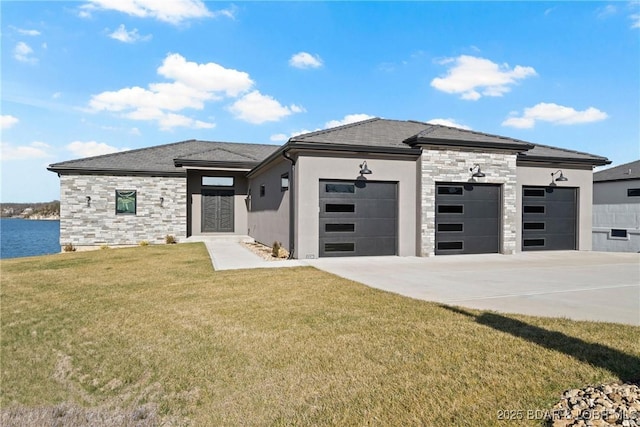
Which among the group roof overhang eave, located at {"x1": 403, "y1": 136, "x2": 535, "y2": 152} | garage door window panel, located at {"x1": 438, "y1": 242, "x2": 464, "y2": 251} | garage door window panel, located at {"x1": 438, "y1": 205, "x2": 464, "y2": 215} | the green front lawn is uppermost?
roof overhang eave, located at {"x1": 403, "y1": 136, "x2": 535, "y2": 152}

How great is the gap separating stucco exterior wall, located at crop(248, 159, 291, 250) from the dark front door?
1913mm

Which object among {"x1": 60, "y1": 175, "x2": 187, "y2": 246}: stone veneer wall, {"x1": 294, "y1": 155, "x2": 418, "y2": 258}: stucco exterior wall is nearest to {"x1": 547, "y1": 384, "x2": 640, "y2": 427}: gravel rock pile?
{"x1": 294, "y1": 155, "x2": 418, "y2": 258}: stucco exterior wall

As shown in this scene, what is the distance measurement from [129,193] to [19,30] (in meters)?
10.6

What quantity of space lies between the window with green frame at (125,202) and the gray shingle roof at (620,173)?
25.7 meters

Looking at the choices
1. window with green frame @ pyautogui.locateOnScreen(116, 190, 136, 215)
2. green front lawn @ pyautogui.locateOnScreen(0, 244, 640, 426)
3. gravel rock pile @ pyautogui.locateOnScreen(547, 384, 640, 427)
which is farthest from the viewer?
window with green frame @ pyautogui.locateOnScreen(116, 190, 136, 215)

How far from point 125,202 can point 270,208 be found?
9.19m

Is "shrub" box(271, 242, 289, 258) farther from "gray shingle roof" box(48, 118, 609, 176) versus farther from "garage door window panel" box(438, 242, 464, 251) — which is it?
"garage door window panel" box(438, 242, 464, 251)

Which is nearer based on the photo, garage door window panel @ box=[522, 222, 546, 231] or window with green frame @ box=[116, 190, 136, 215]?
garage door window panel @ box=[522, 222, 546, 231]

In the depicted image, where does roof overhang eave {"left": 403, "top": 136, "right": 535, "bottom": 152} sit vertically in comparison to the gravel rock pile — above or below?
above

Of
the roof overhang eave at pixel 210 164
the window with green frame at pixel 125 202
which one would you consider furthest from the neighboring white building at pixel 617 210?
the window with green frame at pixel 125 202

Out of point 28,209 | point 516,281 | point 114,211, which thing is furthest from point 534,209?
point 28,209

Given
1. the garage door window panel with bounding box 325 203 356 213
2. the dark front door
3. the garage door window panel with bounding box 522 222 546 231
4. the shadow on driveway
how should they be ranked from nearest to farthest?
1. the shadow on driveway
2. the garage door window panel with bounding box 325 203 356 213
3. the garage door window panel with bounding box 522 222 546 231
4. the dark front door

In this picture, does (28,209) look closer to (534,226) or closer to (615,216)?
(534,226)

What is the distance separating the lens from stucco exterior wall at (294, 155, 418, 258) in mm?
11719
